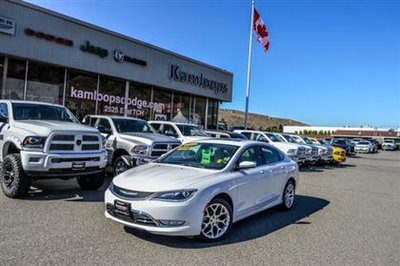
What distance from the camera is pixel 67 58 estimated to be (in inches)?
753

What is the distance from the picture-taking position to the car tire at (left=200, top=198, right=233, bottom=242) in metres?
6.16

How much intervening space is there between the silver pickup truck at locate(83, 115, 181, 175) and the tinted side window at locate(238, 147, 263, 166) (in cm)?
408

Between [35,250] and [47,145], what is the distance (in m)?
3.48

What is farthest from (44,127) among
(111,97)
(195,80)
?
(195,80)

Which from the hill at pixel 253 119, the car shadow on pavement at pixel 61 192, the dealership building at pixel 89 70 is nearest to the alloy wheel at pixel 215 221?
the car shadow on pavement at pixel 61 192

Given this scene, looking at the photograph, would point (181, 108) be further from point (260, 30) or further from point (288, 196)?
point (288, 196)

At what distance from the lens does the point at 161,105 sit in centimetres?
2636

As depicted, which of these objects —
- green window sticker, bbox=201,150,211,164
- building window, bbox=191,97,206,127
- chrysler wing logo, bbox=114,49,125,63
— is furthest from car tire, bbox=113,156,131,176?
building window, bbox=191,97,206,127

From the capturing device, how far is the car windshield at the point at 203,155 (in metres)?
7.16

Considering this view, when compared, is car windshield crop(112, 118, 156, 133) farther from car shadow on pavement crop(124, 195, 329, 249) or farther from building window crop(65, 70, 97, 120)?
building window crop(65, 70, 97, 120)

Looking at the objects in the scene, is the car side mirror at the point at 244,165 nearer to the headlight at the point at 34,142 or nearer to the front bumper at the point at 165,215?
the front bumper at the point at 165,215

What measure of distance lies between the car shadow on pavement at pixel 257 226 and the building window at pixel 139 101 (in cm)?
1530

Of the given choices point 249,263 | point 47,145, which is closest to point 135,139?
point 47,145

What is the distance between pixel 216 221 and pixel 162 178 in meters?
1.05
